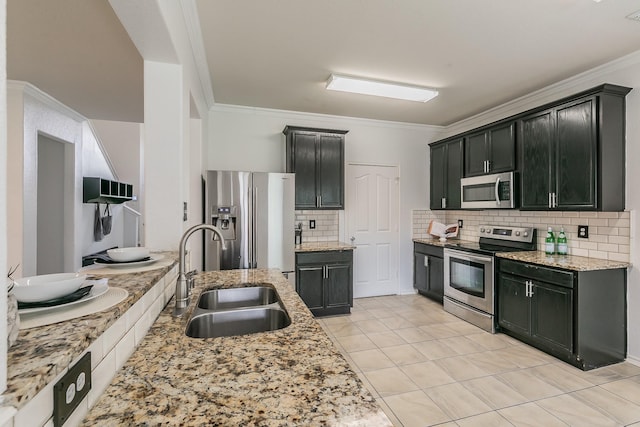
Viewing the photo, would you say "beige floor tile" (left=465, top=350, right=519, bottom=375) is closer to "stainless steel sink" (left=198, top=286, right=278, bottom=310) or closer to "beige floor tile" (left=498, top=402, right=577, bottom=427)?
"beige floor tile" (left=498, top=402, right=577, bottom=427)

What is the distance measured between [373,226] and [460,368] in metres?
2.43

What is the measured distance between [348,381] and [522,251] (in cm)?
337

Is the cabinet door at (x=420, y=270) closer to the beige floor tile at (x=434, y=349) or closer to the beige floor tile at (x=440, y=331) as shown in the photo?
the beige floor tile at (x=440, y=331)

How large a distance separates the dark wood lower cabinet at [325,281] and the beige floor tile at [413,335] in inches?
31.4

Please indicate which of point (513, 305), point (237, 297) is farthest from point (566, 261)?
point (237, 297)

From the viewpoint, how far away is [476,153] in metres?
3.95

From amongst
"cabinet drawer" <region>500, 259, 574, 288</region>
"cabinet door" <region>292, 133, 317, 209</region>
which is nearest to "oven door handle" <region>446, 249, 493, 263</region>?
"cabinet drawer" <region>500, 259, 574, 288</region>

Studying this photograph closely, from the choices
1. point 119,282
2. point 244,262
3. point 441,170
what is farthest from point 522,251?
point 119,282

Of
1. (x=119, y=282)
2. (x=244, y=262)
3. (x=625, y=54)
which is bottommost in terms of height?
(x=244, y=262)

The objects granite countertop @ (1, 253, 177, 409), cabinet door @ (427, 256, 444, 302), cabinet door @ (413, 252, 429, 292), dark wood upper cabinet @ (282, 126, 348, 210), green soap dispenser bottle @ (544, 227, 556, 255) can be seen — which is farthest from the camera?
cabinet door @ (413, 252, 429, 292)

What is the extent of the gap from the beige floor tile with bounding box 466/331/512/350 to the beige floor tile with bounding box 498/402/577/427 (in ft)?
3.02

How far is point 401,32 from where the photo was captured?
2.39 meters

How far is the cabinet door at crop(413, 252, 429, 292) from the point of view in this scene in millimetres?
4555

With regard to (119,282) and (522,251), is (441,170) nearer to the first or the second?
(522,251)
